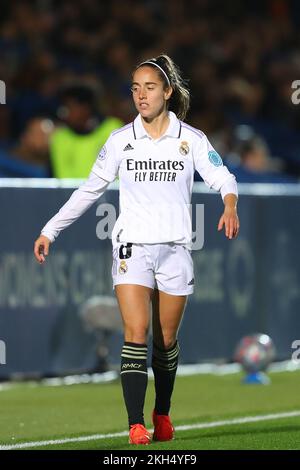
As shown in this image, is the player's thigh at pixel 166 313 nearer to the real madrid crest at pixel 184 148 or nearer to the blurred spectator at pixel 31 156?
the real madrid crest at pixel 184 148

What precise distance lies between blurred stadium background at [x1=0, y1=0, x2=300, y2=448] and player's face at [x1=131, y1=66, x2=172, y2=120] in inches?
76.9

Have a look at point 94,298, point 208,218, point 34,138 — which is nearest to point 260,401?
point 94,298

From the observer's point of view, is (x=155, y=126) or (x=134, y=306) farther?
(x=155, y=126)

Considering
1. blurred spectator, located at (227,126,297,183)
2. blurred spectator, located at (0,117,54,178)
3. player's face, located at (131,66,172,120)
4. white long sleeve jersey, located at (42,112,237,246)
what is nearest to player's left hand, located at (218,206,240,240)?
white long sleeve jersey, located at (42,112,237,246)

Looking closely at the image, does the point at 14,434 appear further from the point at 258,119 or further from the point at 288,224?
the point at 258,119

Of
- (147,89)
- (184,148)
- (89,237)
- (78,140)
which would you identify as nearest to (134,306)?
(184,148)

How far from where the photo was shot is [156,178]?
351 inches

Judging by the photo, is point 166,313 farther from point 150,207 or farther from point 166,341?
point 150,207

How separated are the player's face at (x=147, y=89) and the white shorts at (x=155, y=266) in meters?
0.77

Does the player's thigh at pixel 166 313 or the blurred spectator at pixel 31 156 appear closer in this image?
the player's thigh at pixel 166 313

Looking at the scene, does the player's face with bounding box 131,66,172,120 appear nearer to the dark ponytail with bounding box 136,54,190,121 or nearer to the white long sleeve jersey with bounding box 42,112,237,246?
the dark ponytail with bounding box 136,54,190,121

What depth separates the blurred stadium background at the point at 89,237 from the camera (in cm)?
1283

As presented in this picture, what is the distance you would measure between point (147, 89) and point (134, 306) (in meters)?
1.24

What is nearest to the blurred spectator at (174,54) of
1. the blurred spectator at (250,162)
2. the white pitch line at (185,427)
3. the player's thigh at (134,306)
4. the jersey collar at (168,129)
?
the blurred spectator at (250,162)
